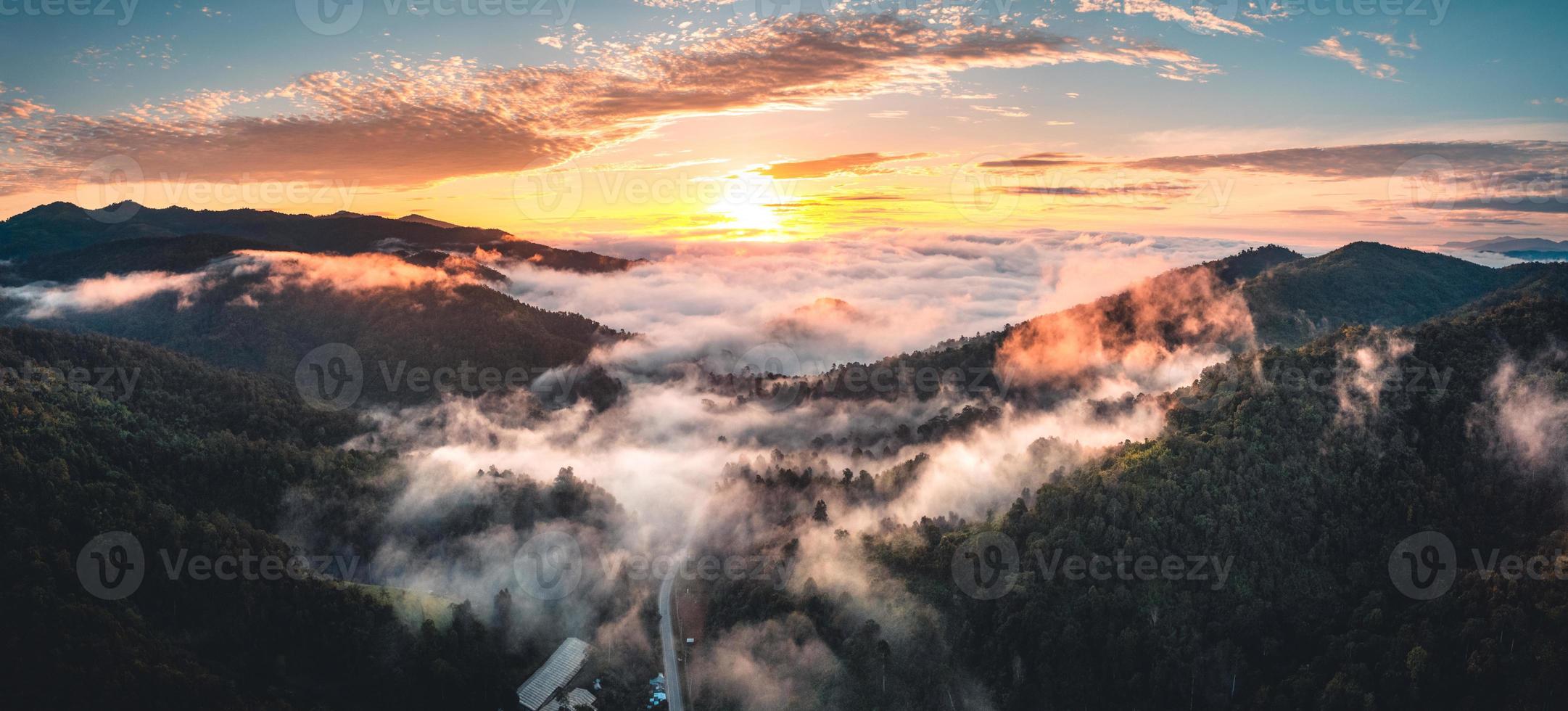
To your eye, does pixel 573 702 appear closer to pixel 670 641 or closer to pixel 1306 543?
pixel 670 641

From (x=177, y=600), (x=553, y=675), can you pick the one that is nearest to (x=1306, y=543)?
(x=553, y=675)

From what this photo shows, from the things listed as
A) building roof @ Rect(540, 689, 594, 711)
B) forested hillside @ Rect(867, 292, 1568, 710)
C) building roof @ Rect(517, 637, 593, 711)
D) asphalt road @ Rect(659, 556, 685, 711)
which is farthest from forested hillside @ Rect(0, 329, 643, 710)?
forested hillside @ Rect(867, 292, 1568, 710)

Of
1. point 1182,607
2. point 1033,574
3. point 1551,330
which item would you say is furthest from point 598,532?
point 1551,330

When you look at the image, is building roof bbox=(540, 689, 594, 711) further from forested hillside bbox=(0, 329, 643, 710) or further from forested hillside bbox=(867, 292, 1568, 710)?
forested hillside bbox=(867, 292, 1568, 710)

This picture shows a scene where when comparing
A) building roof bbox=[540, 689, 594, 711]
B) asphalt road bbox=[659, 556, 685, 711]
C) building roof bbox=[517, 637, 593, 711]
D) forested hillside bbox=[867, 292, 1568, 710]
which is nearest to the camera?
forested hillside bbox=[867, 292, 1568, 710]

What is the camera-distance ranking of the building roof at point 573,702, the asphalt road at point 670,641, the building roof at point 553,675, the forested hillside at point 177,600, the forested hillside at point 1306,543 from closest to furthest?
the forested hillside at point 177,600 < the forested hillside at point 1306,543 < the building roof at point 573,702 < the building roof at point 553,675 < the asphalt road at point 670,641

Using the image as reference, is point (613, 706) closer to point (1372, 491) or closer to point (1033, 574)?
point (1033, 574)

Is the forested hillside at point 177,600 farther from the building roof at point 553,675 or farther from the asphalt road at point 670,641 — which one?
the asphalt road at point 670,641

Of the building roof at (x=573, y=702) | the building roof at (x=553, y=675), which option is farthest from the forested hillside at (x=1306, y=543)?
the building roof at (x=573, y=702)
